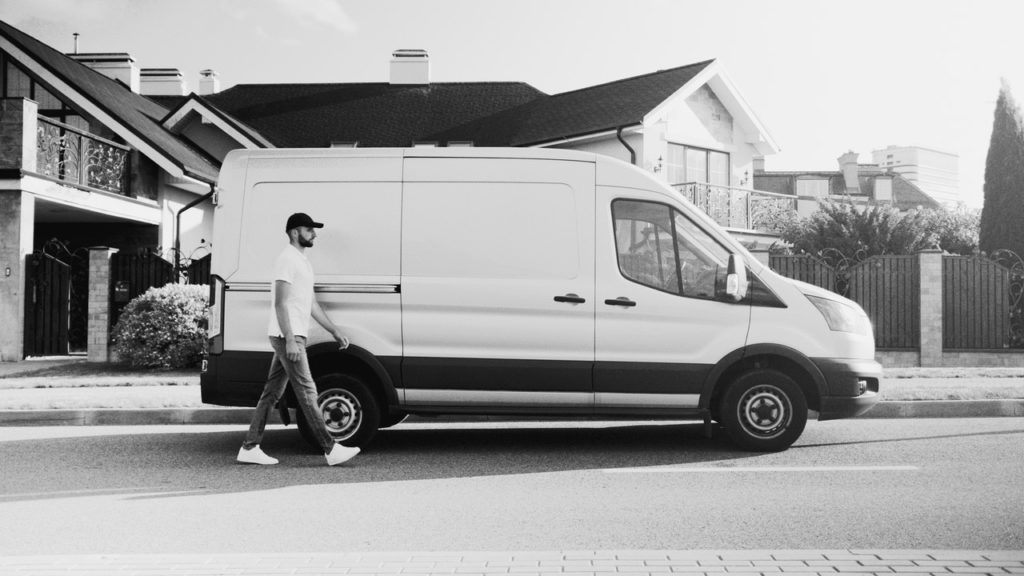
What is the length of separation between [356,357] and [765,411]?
10.7 feet

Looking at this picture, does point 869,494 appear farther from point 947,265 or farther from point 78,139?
point 78,139

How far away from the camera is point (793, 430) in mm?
7875

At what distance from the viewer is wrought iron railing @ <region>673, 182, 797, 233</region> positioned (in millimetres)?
26266

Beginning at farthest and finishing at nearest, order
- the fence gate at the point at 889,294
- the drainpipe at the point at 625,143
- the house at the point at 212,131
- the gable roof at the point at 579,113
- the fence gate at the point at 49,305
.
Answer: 1. the gable roof at the point at 579,113
2. the drainpipe at the point at 625,143
3. the house at the point at 212,131
4. the fence gate at the point at 889,294
5. the fence gate at the point at 49,305

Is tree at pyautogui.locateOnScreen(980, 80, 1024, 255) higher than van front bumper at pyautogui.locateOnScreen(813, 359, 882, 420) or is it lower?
higher

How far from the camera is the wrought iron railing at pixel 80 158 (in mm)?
17969

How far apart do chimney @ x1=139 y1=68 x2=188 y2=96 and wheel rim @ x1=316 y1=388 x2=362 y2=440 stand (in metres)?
30.1

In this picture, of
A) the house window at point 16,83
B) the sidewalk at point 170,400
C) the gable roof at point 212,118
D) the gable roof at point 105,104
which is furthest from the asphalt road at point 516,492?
the gable roof at point 212,118

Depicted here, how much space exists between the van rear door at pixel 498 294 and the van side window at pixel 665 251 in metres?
0.29

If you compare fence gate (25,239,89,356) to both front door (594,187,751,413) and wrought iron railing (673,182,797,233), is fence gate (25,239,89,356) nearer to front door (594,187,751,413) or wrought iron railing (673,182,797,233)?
front door (594,187,751,413)

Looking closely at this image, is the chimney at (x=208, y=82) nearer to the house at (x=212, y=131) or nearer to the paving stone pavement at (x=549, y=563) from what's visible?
the house at (x=212, y=131)

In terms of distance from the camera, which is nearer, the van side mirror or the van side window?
the van side mirror

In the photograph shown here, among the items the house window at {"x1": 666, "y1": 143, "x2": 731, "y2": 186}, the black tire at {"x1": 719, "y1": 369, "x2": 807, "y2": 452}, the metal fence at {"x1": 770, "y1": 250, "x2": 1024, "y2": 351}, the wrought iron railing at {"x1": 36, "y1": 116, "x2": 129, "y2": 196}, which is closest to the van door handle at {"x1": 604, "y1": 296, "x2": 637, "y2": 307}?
the black tire at {"x1": 719, "y1": 369, "x2": 807, "y2": 452}

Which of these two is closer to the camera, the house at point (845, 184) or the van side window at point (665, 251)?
the van side window at point (665, 251)
